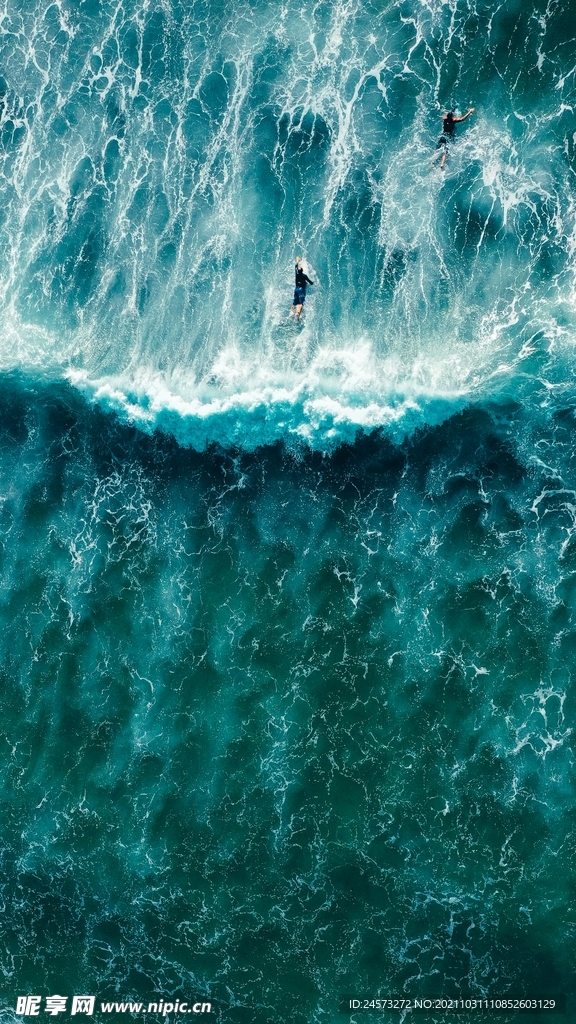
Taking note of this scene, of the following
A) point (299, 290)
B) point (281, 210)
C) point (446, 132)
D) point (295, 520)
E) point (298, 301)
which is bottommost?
point (295, 520)

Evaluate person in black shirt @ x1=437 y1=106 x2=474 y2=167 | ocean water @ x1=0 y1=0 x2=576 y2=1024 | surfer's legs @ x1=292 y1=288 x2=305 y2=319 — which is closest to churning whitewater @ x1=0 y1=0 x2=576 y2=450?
ocean water @ x1=0 y1=0 x2=576 y2=1024

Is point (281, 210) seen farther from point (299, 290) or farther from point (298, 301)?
point (298, 301)

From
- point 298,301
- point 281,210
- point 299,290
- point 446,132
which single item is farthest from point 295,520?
point 446,132

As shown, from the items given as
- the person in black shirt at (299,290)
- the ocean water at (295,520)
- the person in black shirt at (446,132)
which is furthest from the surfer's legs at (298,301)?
the person in black shirt at (446,132)

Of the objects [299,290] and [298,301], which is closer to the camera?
[299,290]

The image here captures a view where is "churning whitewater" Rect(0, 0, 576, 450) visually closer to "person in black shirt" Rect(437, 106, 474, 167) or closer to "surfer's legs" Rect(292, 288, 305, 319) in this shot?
"surfer's legs" Rect(292, 288, 305, 319)

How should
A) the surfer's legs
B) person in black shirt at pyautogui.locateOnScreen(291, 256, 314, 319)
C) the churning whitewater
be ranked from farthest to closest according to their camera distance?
the surfer's legs → person in black shirt at pyautogui.locateOnScreen(291, 256, 314, 319) → the churning whitewater

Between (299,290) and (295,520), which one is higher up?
(299,290)

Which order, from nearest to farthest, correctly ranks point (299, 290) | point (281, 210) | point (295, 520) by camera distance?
point (295, 520)
point (299, 290)
point (281, 210)

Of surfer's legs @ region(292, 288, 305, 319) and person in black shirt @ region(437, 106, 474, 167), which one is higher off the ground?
person in black shirt @ region(437, 106, 474, 167)
